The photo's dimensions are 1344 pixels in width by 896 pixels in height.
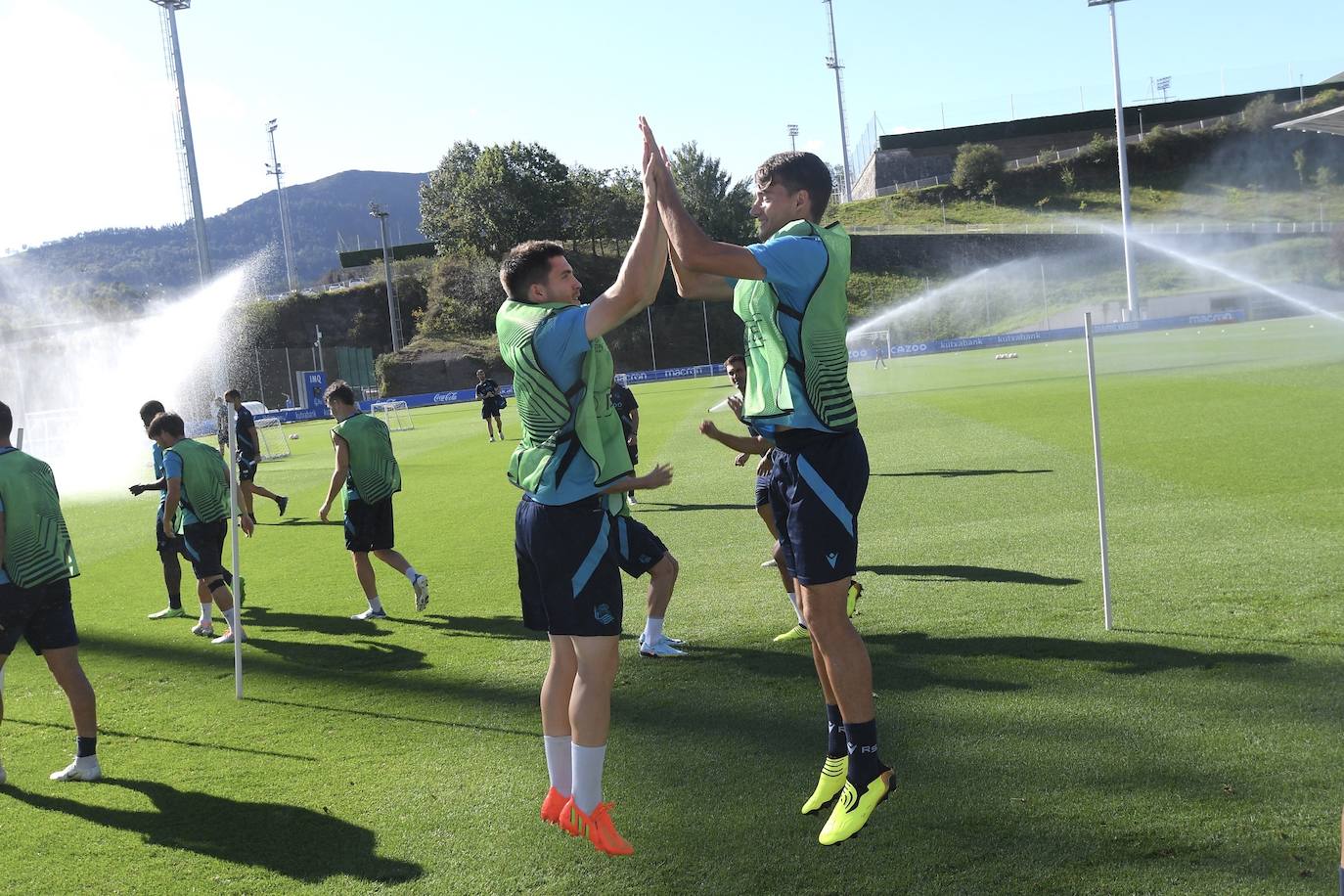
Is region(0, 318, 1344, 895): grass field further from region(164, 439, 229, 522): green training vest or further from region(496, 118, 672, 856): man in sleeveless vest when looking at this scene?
region(164, 439, 229, 522): green training vest

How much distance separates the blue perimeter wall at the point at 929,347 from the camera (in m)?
59.8

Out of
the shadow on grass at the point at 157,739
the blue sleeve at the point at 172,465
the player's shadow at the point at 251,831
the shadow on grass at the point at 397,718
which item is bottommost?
the shadow on grass at the point at 397,718

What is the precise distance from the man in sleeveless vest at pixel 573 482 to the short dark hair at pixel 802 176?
21.9 inches

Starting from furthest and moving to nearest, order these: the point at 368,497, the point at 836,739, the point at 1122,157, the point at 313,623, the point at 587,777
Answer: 1. the point at 1122,157
2. the point at 313,623
3. the point at 368,497
4. the point at 836,739
5. the point at 587,777

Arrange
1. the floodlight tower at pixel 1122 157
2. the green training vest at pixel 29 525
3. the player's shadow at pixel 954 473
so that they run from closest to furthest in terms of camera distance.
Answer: the green training vest at pixel 29 525, the player's shadow at pixel 954 473, the floodlight tower at pixel 1122 157

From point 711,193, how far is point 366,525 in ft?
286

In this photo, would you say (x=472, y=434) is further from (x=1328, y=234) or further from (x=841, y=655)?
(x=1328, y=234)

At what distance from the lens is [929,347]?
215ft

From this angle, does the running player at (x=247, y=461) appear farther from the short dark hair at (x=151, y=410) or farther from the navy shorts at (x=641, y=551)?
the navy shorts at (x=641, y=551)

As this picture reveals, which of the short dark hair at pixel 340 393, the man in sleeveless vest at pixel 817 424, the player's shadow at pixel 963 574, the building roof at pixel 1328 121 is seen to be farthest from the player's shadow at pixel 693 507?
the man in sleeveless vest at pixel 817 424

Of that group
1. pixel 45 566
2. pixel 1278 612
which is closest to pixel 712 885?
pixel 45 566

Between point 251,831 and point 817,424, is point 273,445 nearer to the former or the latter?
point 251,831

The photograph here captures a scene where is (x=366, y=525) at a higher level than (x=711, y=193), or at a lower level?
lower

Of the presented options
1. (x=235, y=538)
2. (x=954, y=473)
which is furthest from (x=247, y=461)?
(x=954, y=473)
